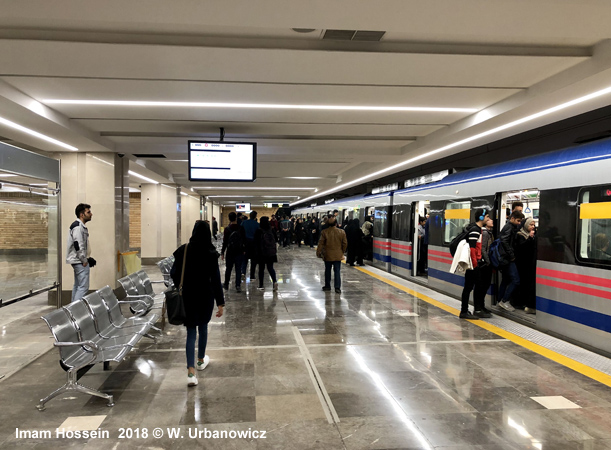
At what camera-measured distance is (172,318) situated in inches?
165

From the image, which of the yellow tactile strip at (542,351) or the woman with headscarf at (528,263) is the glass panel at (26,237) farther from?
the woman with headscarf at (528,263)

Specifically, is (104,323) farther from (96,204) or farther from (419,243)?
(419,243)

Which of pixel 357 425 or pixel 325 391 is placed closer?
pixel 357 425

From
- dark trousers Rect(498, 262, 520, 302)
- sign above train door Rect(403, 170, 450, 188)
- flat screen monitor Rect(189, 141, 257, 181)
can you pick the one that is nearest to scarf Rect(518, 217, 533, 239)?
dark trousers Rect(498, 262, 520, 302)

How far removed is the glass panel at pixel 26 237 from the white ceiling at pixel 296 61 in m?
1.03

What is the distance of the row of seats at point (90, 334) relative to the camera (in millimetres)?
3740

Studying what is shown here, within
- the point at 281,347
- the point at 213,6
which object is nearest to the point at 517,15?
the point at 213,6

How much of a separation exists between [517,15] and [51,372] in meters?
5.56

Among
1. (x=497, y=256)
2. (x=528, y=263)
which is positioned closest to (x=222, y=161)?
(x=497, y=256)

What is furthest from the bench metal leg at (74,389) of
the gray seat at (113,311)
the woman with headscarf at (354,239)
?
the woman with headscarf at (354,239)

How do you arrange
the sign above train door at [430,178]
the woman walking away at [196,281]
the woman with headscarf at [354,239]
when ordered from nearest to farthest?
1. the woman walking away at [196,281]
2. the sign above train door at [430,178]
3. the woman with headscarf at [354,239]

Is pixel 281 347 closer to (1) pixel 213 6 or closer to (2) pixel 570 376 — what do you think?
(2) pixel 570 376

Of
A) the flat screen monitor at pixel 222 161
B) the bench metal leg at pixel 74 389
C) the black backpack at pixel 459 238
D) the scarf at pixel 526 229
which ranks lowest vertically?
the bench metal leg at pixel 74 389

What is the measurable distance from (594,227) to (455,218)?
145 inches
